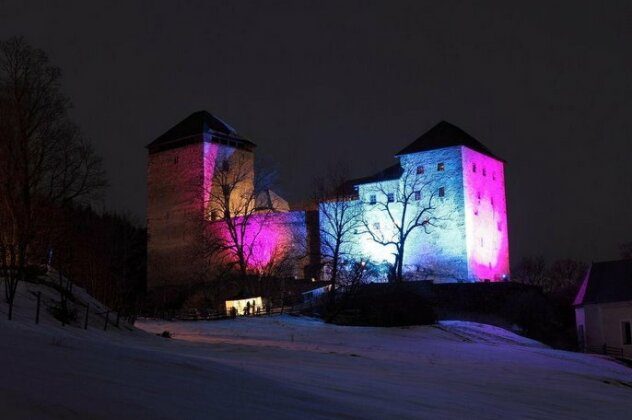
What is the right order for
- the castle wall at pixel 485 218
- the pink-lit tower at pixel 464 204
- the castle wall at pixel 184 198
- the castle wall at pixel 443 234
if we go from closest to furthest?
the castle wall at pixel 443 234, the pink-lit tower at pixel 464 204, the castle wall at pixel 485 218, the castle wall at pixel 184 198

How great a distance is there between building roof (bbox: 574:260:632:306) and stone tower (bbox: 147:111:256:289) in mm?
35061

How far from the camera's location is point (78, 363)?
9.03 m

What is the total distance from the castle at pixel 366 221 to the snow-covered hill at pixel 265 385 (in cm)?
3941

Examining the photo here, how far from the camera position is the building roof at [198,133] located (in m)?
76.3

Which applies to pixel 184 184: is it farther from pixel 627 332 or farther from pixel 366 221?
pixel 627 332

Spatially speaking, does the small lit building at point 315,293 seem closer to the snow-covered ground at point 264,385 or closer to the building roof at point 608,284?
the building roof at point 608,284

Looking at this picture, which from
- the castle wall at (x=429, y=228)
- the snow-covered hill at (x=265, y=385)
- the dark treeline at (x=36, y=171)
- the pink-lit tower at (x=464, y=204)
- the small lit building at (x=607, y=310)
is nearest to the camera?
the snow-covered hill at (x=265, y=385)

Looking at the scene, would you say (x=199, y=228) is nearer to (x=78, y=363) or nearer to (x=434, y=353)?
(x=434, y=353)

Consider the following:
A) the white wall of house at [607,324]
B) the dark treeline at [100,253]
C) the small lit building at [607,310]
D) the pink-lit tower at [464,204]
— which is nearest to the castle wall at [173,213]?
the dark treeline at [100,253]

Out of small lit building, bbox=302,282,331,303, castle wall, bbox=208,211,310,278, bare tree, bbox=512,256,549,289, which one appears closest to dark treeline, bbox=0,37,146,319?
small lit building, bbox=302,282,331,303

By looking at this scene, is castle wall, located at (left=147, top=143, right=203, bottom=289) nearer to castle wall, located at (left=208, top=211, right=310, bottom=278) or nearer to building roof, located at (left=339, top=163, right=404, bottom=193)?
castle wall, located at (left=208, top=211, right=310, bottom=278)

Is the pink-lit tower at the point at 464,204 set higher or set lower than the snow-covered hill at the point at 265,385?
higher

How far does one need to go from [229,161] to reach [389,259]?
20.7 m

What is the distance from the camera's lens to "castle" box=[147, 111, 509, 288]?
207 feet
